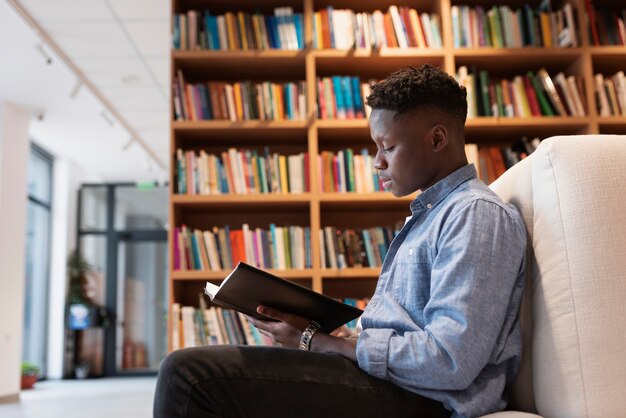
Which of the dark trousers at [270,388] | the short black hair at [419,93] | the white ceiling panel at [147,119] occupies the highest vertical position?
the white ceiling panel at [147,119]

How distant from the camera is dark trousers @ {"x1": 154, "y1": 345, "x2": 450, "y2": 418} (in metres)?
1.19

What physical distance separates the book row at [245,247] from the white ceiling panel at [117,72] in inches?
118

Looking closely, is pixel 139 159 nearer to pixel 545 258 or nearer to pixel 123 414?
pixel 123 414

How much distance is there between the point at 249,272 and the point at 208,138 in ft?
8.12

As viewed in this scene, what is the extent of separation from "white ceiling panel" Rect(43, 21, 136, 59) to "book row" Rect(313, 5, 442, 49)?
2.25m

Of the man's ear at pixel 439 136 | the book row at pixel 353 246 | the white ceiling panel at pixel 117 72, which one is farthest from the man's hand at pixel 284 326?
the white ceiling panel at pixel 117 72

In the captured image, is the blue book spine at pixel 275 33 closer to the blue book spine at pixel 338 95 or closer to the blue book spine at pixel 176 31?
the blue book spine at pixel 338 95

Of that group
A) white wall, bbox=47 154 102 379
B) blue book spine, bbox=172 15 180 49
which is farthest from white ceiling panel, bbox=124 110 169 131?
blue book spine, bbox=172 15 180 49

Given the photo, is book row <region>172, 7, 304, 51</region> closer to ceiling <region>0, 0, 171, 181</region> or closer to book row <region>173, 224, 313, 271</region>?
book row <region>173, 224, 313, 271</region>

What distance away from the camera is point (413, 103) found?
146 cm

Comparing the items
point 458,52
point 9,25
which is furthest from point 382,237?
point 9,25

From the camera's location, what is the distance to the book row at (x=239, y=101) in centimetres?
360

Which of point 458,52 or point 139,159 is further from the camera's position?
point 139,159

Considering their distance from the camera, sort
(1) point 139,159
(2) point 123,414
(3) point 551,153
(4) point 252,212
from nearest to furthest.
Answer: (3) point 551,153 < (4) point 252,212 < (2) point 123,414 < (1) point 139,159
